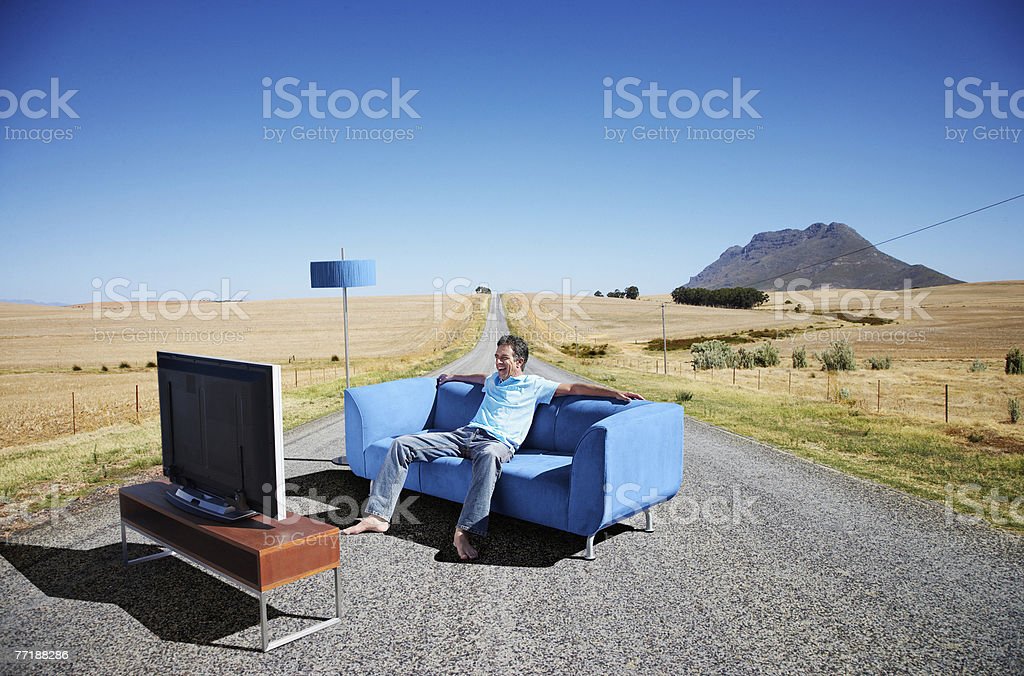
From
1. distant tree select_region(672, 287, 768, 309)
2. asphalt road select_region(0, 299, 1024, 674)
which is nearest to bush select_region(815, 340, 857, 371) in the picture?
asphalt road select_region(0, 299, 1024, 674)

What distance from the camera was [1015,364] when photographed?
2178 cm

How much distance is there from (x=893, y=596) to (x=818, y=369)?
2302 cm

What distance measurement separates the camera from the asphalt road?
279 cm

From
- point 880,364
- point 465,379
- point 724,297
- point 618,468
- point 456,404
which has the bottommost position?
point 880,364

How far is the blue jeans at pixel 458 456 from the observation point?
4161 mm

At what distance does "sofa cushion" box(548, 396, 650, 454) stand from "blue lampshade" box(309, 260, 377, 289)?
376 cm

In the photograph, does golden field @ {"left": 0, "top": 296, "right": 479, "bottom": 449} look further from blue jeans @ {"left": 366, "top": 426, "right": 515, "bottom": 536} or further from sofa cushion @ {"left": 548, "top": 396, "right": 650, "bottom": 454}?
sofa cushion @ {"left": 548, "top": 396, "right": 650, "bottom": 454}

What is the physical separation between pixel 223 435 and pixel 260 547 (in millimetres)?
688

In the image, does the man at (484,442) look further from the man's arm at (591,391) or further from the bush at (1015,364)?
the bush at (1015,364)

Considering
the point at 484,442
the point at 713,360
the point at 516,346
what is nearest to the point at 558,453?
the point at 484,442

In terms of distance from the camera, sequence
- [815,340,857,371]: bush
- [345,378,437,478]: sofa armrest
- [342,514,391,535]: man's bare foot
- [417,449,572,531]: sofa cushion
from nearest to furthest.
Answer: [417,449,572,531]: sofa cushion → [342,514,391,535]: man's bare foot → [345,378,437,478]: sofa armrest → [815,340,857,371]: bush

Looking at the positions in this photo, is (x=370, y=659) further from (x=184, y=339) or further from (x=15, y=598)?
(x=184, y=339)

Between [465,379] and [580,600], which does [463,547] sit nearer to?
[580,600]

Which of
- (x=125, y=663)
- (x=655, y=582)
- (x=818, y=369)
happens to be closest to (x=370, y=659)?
(x=125, y=663)
